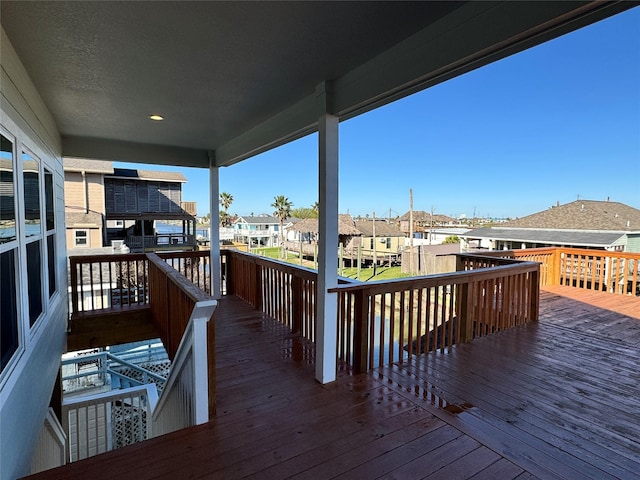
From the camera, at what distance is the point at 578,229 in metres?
11.8

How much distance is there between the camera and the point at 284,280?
4.54 meters

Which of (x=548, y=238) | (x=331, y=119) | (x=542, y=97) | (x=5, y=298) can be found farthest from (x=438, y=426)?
(x=542, y=97)

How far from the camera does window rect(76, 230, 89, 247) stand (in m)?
12.7

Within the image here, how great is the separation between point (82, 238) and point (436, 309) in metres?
14.2

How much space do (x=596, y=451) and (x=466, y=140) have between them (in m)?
23.4

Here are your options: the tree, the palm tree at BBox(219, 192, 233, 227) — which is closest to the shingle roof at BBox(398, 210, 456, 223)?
the tree

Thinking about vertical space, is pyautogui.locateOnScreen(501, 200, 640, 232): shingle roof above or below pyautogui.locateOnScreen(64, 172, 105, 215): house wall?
below

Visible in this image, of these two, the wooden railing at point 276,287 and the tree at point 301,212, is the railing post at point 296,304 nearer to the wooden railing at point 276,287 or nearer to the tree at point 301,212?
the wooden railing at point 276,287

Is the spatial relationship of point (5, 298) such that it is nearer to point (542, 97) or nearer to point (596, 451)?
point (596, 451)

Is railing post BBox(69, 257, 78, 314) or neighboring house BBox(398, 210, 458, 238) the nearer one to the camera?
railing post BBox(69, 257, 78, 314)

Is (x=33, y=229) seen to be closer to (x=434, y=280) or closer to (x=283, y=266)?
(x=283, y=266)

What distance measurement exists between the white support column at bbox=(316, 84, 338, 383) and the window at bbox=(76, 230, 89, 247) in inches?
535

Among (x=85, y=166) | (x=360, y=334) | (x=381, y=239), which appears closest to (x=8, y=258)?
(x=360, y=334)

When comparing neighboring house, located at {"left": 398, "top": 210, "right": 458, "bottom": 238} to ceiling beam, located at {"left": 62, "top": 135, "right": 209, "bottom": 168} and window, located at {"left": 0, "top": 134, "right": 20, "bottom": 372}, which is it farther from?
window, located at {"left": 0, "top": 134, "right": 20, "bottom": 372}
